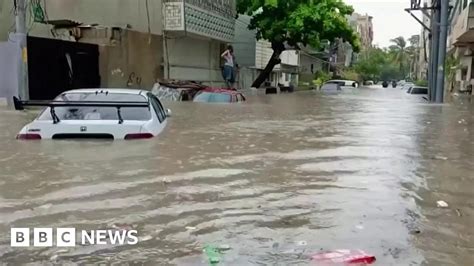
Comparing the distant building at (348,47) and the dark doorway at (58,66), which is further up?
the distant building at (348,47)

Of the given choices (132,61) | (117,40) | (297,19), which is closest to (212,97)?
(132,61)

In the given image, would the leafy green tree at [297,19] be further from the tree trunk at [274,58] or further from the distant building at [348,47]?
the distant building at [348,47]

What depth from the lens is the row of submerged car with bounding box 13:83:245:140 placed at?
397 inches

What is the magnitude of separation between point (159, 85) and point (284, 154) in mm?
15984

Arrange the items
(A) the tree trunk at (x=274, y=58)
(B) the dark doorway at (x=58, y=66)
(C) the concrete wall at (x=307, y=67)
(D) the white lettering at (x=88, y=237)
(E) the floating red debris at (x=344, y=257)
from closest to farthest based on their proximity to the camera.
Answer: (E) the floating red debris at (x=344, y=257), (D) the white lettering at (x=88, y=237), (B) the dark doorway at (x=58, y=66), (A) the tree trunk at (x=274, y=58), (C) the concrete wall at (x=307, y=67)

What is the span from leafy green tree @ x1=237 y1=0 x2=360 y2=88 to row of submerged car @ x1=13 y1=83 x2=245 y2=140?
82.8 ft

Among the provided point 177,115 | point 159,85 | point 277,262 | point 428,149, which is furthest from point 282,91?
point 277,262

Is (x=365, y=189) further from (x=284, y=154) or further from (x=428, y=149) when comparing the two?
(x=428, y=149)

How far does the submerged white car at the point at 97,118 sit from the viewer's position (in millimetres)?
10078

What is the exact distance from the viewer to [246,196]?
6.60 meters

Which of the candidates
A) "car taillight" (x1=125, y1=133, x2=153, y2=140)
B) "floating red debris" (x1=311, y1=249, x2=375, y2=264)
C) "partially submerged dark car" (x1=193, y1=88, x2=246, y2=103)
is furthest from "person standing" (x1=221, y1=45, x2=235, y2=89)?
"floating red debris" (x1=311, y1=249, x2=375, y2=264)

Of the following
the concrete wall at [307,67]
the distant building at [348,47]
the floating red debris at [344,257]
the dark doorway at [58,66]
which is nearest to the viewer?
the floating red debris at [344,257]

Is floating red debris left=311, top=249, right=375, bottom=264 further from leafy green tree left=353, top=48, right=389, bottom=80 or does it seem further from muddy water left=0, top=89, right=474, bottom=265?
leafy green tree left=353, top=48, right=389, bottom=80

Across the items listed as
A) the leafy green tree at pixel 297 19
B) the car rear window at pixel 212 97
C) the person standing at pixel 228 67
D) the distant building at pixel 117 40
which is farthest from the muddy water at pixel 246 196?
the leafy green tree at pixel 297 19
